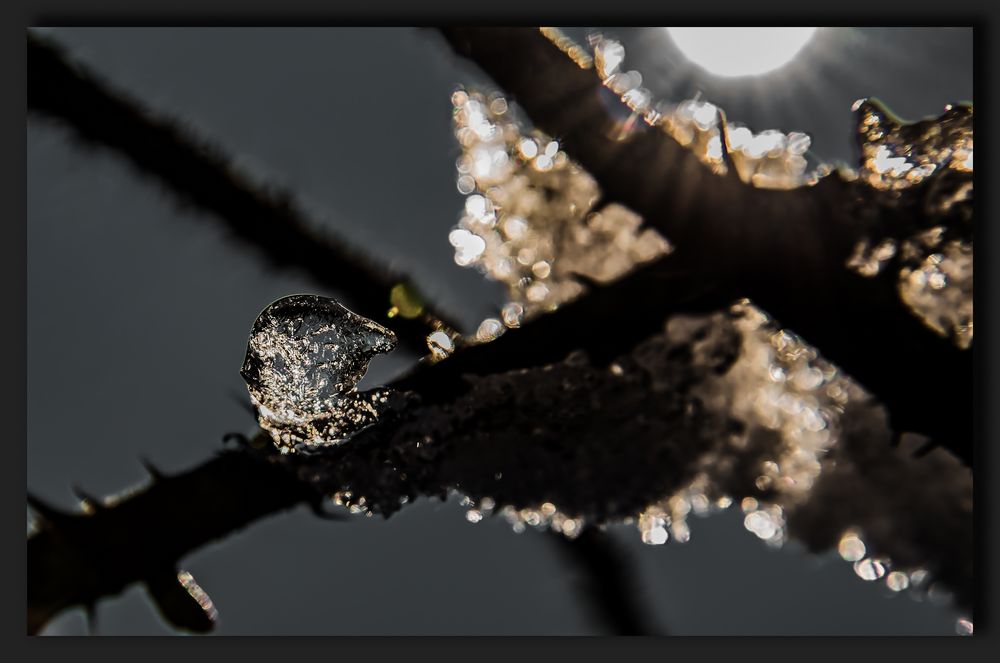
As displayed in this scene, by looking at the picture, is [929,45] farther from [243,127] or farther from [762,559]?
[243,127]

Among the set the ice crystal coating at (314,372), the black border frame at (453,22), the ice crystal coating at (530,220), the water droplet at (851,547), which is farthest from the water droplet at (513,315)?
the water droplet at (851,547)

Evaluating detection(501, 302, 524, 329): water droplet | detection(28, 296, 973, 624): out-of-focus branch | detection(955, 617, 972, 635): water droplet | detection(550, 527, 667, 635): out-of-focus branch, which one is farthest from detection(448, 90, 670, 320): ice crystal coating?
detection(955, 617, 972, 635): water droplet

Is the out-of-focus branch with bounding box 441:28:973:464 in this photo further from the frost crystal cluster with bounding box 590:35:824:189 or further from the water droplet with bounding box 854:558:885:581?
the water droplet with bounding box 854:558:885:581

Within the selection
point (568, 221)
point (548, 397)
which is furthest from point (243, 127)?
point (548, 397)

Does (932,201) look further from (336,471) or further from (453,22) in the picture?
(336,471)

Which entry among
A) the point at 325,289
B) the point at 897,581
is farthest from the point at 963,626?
the point at 325,289

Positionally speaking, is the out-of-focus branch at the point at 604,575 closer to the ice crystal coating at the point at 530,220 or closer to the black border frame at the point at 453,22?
the black border frame at the point at 453,22
